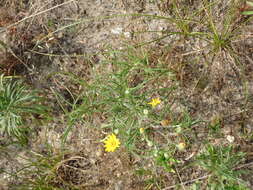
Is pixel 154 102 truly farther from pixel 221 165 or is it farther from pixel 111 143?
pixel 221 165

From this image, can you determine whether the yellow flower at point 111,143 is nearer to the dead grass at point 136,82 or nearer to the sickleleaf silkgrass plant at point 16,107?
the dead grass at point 136,82

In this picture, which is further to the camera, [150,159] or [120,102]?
[150,159]

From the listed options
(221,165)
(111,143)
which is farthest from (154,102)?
(221,165)

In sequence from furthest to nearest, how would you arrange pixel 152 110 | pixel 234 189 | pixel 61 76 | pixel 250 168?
pixel 61 76 → pixel 152 110 → pixel 250 168 → pixel 234 189

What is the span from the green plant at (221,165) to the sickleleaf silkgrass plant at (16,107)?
1261 mm

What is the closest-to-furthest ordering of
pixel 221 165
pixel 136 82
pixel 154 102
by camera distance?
pixel 221 165, pixel 154 102, pixel 136 82

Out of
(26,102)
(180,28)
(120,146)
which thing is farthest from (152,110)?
(26,102)

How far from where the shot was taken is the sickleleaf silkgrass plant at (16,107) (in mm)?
2168

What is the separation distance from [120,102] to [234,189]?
91 cm

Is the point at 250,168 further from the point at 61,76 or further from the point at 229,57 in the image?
the point at 61,76

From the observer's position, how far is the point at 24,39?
263cm

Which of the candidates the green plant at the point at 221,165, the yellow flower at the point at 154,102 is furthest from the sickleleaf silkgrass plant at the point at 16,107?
the green plant at the point at 221,165

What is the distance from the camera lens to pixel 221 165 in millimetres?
1895

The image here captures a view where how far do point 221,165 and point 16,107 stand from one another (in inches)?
57.6
